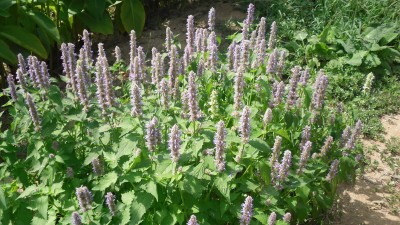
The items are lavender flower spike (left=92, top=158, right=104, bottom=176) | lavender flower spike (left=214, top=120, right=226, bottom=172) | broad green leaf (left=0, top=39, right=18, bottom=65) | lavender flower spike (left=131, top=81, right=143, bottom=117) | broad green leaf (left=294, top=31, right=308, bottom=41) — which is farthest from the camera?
broad green leaf (left=294, top=31, right=308, bottom=41)

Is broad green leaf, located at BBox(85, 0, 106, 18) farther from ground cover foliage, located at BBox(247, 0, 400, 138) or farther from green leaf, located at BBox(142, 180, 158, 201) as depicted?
green leaf, located at BBox(142, 180, 158, 201)

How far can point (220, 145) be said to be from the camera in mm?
2770

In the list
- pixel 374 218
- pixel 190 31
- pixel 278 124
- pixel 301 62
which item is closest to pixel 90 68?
pixel 190 31

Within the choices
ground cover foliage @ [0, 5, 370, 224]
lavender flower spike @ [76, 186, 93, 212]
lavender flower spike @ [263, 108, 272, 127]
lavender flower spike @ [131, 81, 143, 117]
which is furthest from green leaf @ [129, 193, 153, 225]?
lavender flower spike @ [263, 108, 272, 127]

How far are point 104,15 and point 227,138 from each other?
13.9 feet

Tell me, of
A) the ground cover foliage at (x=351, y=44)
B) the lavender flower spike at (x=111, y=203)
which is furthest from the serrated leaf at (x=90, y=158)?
the ground cover foliage at (x=351, y=44)

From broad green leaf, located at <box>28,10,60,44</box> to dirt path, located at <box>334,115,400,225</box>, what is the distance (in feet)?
12.1

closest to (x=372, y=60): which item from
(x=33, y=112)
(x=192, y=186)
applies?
(x=192, y=186)

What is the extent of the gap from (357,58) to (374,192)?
7.59 ft

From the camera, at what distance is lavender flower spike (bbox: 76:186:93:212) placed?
104 inches

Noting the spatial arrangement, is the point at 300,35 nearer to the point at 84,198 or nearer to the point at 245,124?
the point at 245,124

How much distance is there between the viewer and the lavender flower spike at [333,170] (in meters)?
3.62

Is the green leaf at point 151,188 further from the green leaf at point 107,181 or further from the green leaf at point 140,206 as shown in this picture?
the green leaf at point 107,181

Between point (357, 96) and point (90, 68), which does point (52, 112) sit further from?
point (357, 96)
